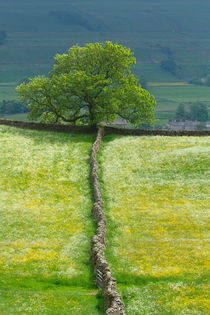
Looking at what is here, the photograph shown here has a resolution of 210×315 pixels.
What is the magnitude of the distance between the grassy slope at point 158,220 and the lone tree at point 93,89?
875cm

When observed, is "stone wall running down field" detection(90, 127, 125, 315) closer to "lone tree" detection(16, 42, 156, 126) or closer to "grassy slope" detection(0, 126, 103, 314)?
"grassy slope" detection(0, 126, 103, 314)

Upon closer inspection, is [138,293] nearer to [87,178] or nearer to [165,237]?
[165,237]

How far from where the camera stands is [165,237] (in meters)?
41.4

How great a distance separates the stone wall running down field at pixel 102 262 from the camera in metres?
27.9

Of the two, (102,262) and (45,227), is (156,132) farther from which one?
(102,262)

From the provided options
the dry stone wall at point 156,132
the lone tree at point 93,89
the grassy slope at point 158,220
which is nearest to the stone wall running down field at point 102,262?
the grassy slope at point 158,220

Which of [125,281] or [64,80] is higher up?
[64,80]

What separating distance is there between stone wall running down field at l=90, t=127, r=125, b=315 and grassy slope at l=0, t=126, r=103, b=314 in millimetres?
1020

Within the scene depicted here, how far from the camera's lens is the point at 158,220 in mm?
45656

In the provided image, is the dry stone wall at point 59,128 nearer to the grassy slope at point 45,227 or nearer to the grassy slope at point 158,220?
the grassy slope at point 158,220

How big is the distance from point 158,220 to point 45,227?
460 inches

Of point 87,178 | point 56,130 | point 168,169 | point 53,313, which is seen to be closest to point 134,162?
point 168,169

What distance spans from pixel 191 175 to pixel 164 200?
10.1 meters

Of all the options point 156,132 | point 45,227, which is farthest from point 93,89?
point 45,227
